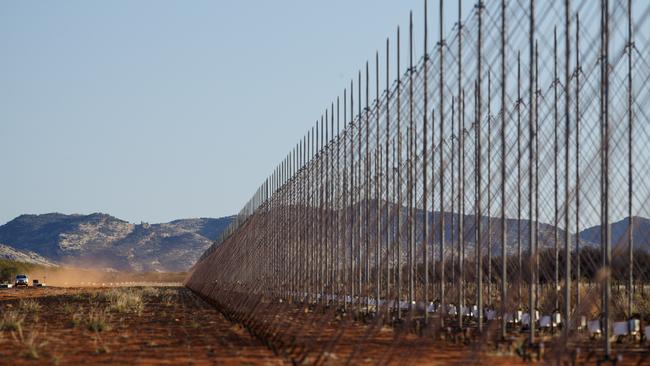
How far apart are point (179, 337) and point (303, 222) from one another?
12289mm

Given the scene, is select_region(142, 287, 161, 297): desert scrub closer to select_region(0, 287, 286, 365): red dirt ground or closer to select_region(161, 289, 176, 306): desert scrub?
select_region(161, 289, 176, 306): desert scrub

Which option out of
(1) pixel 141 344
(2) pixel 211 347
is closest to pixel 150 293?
(1) pixel 141 344

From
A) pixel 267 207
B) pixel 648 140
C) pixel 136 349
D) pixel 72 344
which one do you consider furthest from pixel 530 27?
pixel 267 207

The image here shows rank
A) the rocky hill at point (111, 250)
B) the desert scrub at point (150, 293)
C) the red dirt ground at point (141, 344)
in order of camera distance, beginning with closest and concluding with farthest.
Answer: the red dirt ground at point (141, 344), the desert scrub at point (150, 293), the rocky hill at point (111, 250)

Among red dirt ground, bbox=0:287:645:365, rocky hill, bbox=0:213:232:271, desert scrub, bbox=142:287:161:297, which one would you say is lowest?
red dirt ground, bbox=0:287:645:365

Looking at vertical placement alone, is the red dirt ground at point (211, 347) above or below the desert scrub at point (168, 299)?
below

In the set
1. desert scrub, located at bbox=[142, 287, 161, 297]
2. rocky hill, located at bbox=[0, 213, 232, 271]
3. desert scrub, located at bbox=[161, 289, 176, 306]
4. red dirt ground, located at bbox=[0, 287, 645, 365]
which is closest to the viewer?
red dirt ground, located at bbox=[0, 287, 645, 365]

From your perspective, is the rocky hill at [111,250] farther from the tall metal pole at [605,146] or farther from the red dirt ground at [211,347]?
the tall metal pole at [605,146]

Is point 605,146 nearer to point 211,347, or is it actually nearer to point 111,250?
point 211,347

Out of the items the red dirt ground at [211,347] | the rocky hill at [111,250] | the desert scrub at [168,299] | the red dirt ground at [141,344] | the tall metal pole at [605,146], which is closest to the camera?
the tall metal pole at [605,146]

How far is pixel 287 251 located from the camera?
3694 centimetres

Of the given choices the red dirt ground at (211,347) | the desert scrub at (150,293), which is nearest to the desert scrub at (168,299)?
the desert scrub at (150,293)

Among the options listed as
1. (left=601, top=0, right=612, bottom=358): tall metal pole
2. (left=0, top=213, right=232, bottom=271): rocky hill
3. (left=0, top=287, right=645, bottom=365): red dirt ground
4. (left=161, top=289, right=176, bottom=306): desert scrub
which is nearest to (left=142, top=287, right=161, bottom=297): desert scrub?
(left=161, top=289, right=176, bottom=306): desert scrub

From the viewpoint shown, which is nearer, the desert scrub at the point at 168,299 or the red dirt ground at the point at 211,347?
the red dirt ground at the point at 211,347
